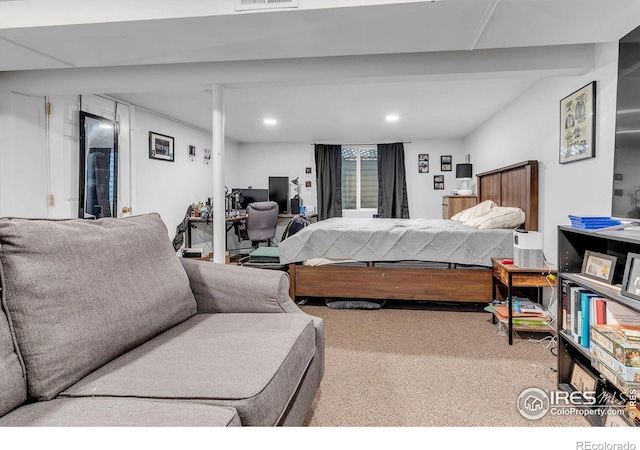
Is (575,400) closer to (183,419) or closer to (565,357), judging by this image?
(565,357)

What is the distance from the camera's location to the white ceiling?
197 cm

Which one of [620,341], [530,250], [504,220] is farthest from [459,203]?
[620,341]

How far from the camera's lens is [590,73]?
8.32 ft

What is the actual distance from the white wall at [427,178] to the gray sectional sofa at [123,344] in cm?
577

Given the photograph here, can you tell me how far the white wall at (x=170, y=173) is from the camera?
180 inches

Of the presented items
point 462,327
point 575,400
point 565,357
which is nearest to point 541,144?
point 462,327

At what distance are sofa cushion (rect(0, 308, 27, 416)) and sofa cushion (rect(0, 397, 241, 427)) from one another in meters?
0.03

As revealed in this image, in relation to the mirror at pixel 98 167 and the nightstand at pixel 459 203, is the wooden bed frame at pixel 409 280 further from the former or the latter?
the mirror at pixel 98 167

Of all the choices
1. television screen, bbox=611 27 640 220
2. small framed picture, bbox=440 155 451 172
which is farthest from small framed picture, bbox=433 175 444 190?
television screen, bbox=611 27 640 220

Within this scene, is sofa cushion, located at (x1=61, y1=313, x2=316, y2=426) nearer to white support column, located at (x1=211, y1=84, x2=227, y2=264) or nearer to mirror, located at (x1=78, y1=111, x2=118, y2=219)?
white support column, located at (x1=211, y1=84, x2=227, y2=264)

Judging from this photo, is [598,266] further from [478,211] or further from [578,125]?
[478,211]

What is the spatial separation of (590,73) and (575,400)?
225 centimetres
